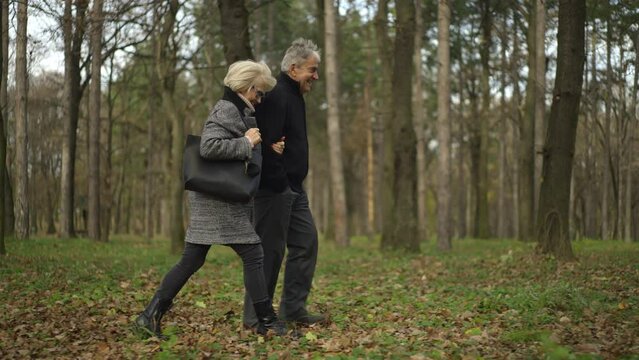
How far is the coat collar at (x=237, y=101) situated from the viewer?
615cm

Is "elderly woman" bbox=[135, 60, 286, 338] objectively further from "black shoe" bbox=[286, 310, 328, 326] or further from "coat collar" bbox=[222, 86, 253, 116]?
"black shoe" bbox=[286, 310, 328, 326]

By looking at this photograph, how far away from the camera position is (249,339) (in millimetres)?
6211

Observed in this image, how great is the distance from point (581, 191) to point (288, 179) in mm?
35227

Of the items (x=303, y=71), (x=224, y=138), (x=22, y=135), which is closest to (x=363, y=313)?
(x=303, y=71)

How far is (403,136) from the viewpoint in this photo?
17.5 metres

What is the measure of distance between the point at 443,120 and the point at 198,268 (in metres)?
14.7

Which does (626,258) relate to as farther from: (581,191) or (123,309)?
(581,191)

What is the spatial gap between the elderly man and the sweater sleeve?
453 millimetres

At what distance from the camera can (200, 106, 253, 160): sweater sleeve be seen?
19.2ft

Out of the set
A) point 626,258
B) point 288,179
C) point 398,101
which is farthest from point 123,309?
point 398,101

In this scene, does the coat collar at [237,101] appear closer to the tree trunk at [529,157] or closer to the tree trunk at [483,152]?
the tree trunk at [529,157]

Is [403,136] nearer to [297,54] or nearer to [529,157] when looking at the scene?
[529,157]

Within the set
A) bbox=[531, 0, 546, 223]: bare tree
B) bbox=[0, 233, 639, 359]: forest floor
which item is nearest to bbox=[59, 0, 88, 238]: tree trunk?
bbox=[0, 233, 639, 359]: forest floor

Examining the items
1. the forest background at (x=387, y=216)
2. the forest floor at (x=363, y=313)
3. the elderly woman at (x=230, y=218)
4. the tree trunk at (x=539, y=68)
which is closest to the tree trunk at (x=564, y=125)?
the forest background at (x=387, y=216)
